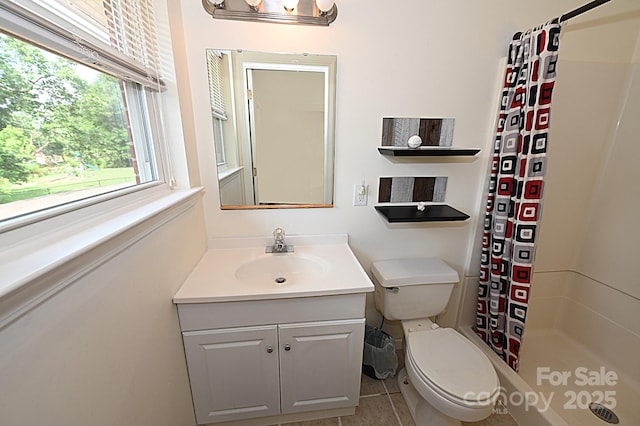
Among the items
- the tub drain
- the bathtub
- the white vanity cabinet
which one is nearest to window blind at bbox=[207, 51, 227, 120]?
the white vanity cabinet

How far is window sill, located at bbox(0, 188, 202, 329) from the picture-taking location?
1.32 ft

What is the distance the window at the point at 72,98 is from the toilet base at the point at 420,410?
5.32ft

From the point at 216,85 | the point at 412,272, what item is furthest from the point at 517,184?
the point at 216,85

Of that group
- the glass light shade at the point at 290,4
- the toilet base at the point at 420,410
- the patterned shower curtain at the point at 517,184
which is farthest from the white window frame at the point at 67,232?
the patterned shower curtain at the point at 517,184

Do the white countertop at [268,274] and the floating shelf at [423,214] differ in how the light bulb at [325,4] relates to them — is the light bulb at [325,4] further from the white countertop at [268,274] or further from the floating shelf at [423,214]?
the white countertop at [268,274]

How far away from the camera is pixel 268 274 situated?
4.43ft

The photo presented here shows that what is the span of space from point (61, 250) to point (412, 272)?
140 centimetres

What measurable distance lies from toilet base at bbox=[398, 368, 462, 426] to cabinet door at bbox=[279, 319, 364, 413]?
0.33m

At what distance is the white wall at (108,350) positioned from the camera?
432mm

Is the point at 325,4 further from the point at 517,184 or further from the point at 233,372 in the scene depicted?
the point at 233,372

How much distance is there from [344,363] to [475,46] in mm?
→ 1739

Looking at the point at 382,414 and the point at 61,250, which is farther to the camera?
the point at 382,414

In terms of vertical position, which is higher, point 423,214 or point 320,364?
point 423,214

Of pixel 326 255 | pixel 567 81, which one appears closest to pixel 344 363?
pixel 326 255
